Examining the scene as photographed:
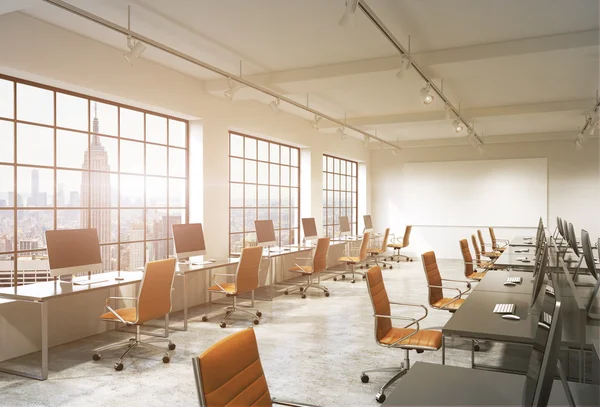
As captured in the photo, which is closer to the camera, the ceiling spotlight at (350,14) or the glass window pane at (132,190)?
the ceiling spotlight at (350,14)

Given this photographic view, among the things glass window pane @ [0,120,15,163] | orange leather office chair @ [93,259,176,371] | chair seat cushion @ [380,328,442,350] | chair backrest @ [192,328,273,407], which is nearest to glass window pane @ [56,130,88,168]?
glass window pane @ [0,120,15,163]

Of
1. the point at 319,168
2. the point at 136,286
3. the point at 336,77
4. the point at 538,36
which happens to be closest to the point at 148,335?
the point at 136,286

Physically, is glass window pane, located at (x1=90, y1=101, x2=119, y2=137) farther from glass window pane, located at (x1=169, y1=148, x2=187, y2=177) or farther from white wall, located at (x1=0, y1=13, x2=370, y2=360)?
glass window pane, located at (x1=169, y1=148, x2=187, y2=177)

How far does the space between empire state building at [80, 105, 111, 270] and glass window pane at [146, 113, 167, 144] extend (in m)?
0.84

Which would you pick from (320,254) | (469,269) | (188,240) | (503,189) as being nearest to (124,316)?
(188,240)

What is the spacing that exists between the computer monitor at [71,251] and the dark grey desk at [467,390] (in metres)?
3.59

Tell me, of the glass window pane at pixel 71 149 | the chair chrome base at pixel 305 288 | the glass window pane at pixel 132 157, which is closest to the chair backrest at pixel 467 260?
the chair chrome base at pixel 305 288

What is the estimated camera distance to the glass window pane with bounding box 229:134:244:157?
26.6 ft

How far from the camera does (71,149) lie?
5.34 m

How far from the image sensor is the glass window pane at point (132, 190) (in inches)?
237

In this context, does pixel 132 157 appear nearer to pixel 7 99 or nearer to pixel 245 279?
pixel 7 99

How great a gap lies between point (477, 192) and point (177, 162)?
8911 millimetres

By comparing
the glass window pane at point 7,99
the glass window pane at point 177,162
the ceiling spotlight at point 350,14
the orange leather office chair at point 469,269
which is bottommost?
the orange leather office chair at point 469,269

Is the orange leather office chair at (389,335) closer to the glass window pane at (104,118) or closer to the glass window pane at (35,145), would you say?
the glass window pane at (35,145)
